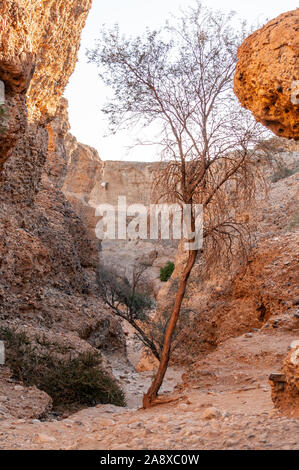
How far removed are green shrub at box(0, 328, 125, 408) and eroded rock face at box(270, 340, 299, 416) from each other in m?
4.13

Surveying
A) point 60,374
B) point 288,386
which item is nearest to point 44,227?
point 60,374

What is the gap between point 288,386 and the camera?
394 centimetres

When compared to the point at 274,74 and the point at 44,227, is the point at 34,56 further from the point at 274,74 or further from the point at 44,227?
the point at 44,227

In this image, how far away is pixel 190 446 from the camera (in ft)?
9.88

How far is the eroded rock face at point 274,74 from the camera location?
4.58 m

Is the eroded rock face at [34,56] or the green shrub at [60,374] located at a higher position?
the eroded rock face at [34,56]

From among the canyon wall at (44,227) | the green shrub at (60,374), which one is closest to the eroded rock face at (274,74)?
the canyon wall at (44,227)

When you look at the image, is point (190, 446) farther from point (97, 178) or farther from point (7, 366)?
point (97, 178)

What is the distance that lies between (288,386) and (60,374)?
450cm

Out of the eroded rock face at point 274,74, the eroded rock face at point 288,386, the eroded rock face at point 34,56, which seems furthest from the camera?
the eroded rock face at point 34,56

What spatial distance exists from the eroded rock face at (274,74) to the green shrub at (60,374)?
16.4 ft

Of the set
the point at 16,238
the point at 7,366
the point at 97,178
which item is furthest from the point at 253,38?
the point at 97,178

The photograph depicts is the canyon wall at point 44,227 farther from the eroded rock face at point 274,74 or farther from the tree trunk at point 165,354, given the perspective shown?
the eroded rock face at point 274,74

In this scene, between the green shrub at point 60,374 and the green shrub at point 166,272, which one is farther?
the green shrub at point 166,272
